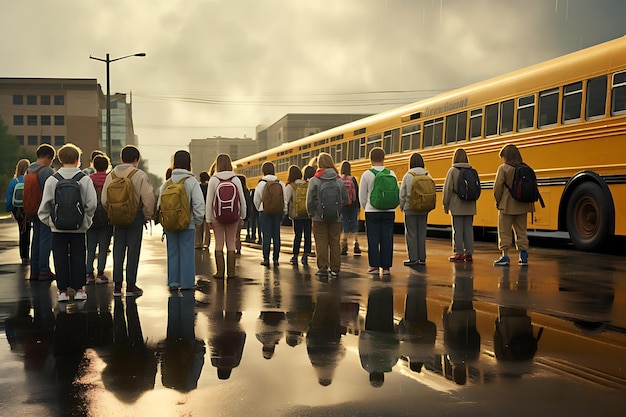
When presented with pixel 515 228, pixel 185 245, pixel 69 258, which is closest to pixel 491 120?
pixel 515 228

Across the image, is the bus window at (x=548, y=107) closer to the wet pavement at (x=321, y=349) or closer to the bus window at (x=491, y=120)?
the bus window at (x=491, y=120)

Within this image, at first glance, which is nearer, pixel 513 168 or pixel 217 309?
pixel 217 309

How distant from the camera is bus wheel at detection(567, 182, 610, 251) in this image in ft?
43.2

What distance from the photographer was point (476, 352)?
541 cm

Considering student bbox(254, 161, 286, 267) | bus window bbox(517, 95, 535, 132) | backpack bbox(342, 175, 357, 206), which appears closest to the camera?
student bbox(254, 161, 286, 267)

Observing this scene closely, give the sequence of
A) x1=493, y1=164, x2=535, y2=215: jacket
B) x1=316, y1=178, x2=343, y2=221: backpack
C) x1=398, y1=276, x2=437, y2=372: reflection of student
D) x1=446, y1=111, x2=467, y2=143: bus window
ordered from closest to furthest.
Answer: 1. x1=398, y1=276, x2=437, y2=372: reflection of student
2. x1=316, y1=178, x2=343, y2=221: backpack
3. x1=493, y1=164, x2=535, y2=215: jacket
4. x1=446, y1=111, x2=467, y2=143: bus window

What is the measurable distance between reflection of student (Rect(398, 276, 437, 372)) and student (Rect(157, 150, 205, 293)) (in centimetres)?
265

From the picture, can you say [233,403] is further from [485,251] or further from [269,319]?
[485,251]

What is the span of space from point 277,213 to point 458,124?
8.14 metres

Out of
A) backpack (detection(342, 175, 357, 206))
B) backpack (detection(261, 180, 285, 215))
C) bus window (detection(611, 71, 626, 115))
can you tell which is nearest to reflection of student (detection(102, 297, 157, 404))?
backpack (detection(261, 180, 285, 215))

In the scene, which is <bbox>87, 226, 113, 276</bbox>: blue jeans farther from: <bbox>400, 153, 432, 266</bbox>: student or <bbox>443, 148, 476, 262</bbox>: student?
<bbox>443, 148, 476, 262</bbox>: student

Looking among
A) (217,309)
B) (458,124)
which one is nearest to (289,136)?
(458,124)

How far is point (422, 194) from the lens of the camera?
1180cm

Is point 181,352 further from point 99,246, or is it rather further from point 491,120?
point 491,120
